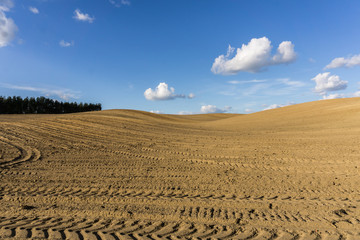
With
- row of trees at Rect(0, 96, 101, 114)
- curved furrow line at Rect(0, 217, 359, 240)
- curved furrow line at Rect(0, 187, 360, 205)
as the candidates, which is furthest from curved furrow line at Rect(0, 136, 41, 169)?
row of trees at Rect(0, 96, 101, 114)

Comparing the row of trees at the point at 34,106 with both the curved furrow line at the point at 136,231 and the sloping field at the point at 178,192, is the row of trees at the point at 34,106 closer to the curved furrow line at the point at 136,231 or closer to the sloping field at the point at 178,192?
the sloping field at the point at 178,192

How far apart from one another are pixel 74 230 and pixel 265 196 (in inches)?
153

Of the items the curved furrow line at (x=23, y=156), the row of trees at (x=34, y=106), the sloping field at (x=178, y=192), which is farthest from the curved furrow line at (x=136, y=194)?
the row of trees at (x=34, y=106)

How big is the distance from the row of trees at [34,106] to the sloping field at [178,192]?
42687 millimetres

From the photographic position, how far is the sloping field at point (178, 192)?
3701 mm

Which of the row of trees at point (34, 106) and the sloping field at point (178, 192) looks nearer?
the sloping field at point (178, 192)

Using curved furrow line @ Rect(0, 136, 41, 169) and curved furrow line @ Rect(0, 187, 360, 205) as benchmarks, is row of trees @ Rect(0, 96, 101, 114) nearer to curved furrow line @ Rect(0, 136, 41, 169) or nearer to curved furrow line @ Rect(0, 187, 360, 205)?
curved furrow line @ Rect(0, 136, 41, 169)

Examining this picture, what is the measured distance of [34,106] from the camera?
47.6m

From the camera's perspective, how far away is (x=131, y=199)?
4891 mm

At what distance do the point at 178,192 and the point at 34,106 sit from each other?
52333 millimetres

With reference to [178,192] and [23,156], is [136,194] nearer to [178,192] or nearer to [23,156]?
[178,192]

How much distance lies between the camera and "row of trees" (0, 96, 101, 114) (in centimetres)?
4431

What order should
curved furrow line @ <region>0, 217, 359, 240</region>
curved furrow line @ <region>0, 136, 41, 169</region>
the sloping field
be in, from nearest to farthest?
curved furrow line @ <region>0, 217, 359, 240</region> < the sloping field < curved furrow line @ <region>0, 136, 41, 169</region>

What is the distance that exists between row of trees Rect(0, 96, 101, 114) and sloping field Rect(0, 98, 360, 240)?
140 feet
